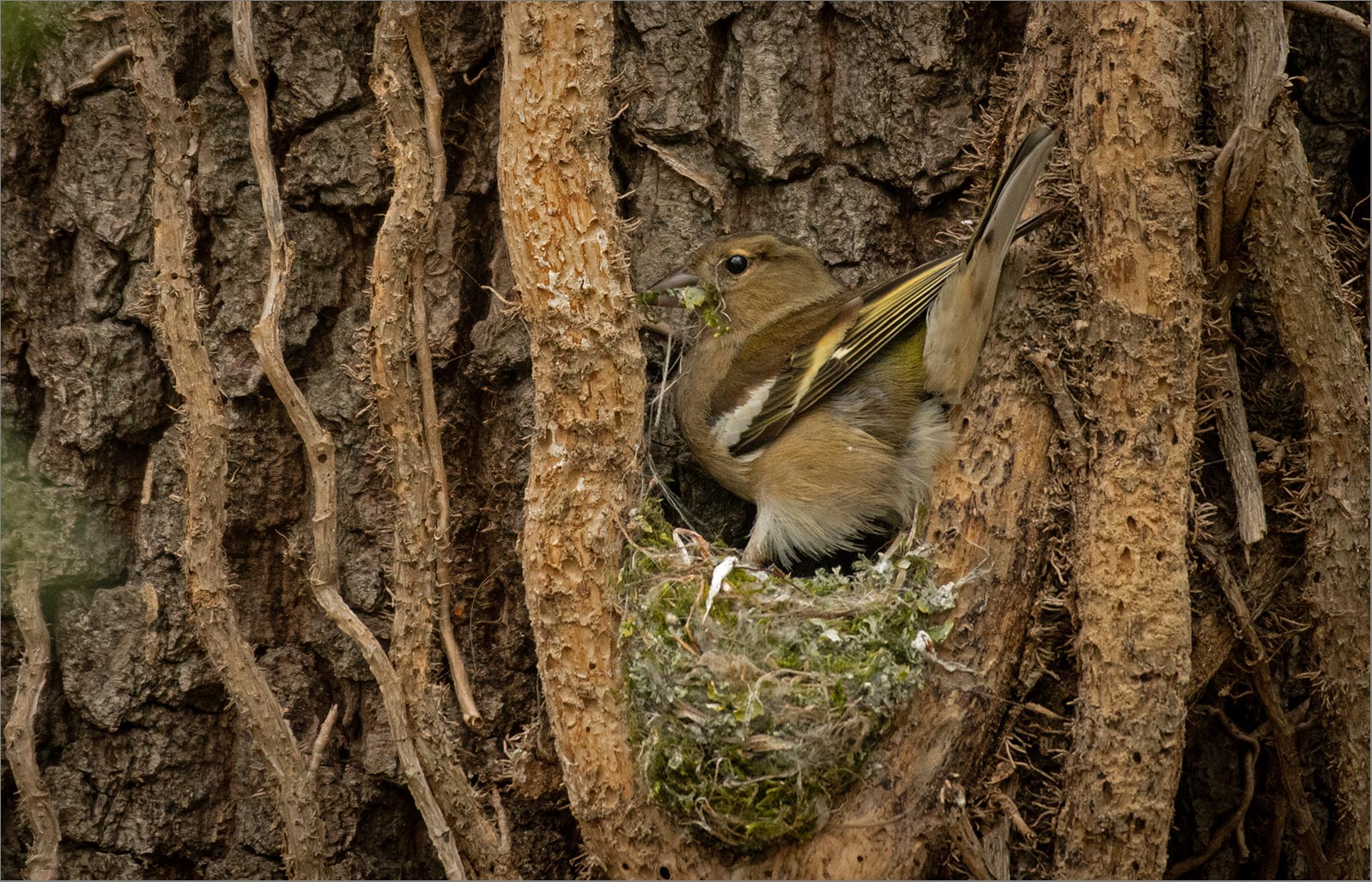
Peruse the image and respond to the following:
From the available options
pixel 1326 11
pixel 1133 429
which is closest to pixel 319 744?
pixel 1133 429

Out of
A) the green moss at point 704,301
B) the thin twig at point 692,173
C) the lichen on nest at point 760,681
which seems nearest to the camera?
the lichen on nest at point 760,681

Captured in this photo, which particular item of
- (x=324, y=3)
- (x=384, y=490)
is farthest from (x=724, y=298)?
(x=324, y=3)

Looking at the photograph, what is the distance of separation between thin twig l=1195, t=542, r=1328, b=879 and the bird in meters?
0.85

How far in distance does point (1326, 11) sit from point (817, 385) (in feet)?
5.86

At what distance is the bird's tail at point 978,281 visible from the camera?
3.01m

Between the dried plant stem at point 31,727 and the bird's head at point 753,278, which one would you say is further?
the bird's head at point 753,278

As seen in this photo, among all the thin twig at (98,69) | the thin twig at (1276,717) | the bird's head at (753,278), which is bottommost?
the thin twig at (1276,717)

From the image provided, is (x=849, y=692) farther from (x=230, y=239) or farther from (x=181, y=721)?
(x=230, y=239)

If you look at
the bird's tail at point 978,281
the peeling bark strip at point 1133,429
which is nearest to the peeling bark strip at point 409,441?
the bird's tail at point 978,281

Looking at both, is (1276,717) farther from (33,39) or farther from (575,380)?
(33,39)

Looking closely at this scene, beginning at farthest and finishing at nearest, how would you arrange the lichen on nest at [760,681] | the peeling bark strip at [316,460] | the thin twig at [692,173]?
the thin twig at [692,173] < the peeling bark strip at [316,460] < the lichen on nest at [760,681]

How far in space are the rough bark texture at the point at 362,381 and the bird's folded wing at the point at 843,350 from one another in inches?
10.2

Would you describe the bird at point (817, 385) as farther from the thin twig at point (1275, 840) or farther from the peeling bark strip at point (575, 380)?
the thin twig at point (1275, 840)

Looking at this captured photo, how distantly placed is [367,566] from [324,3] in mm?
1763
